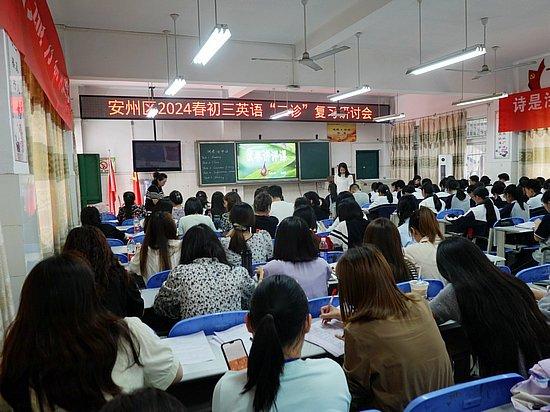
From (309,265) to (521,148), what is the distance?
28.0 ft

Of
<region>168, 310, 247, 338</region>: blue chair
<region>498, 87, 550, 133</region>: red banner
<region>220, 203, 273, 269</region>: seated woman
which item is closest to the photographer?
<region>168, 310, 247, 338</region>: blue chair

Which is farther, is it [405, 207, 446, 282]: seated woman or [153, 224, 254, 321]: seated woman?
[405, 207, 446, 282]: seated woman

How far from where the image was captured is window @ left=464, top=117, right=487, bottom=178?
10.2 metres

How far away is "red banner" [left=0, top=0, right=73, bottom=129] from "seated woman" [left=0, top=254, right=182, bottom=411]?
6.09ft

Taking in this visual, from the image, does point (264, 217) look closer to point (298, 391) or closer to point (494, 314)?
point (494, 314)

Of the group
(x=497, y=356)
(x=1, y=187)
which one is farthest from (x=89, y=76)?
(x=497, y=356)

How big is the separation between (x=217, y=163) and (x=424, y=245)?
7.89m

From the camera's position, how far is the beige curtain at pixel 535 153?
348 inches

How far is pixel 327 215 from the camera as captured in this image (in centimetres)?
834

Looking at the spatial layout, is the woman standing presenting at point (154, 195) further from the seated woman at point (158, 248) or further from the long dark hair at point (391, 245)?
the long dark hair at point (391, 245)

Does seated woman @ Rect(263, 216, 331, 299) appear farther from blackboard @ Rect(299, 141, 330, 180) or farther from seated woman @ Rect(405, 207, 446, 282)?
blackboard @ Rect(299, 141, 330, 180)

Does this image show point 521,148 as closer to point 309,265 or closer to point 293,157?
point 293,157

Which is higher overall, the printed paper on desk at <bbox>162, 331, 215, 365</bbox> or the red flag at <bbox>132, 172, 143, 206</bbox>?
the red flag at <bbox>132, 172, 143, 206</bbox>

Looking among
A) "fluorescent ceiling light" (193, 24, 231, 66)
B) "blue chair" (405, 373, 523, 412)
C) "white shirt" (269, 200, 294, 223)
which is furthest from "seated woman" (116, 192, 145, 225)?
"blue chair" (405, 373, 523, 412)
